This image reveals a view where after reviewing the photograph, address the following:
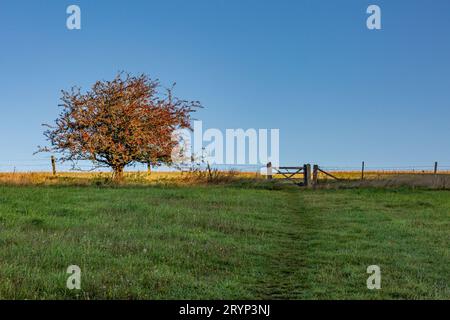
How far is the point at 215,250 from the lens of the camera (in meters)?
13.0

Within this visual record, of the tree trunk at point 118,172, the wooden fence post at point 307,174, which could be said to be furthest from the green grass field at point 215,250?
the tree trunk at point 118,172

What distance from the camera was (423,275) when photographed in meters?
11.1

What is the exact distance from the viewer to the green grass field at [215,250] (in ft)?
31.2

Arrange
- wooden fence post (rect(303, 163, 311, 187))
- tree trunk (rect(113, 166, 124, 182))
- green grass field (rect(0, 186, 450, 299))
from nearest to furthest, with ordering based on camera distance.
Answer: green grass field (rect(0, 186, 450, 299))
wooden fence post (rect(303, 163, 311, 187))
tree trunk (rect(113, 166, 124, 182))

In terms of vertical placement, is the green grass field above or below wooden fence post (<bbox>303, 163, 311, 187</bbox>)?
below

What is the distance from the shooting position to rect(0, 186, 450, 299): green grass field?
9523mm

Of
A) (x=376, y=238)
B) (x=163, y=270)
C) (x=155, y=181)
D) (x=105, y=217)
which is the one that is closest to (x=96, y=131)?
(x=155, y=181)

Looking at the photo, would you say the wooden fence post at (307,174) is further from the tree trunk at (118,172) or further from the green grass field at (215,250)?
the green grass field at (215,250)

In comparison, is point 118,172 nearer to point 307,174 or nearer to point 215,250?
point 307,174

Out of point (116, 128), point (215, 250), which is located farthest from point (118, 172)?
point (215, 250)

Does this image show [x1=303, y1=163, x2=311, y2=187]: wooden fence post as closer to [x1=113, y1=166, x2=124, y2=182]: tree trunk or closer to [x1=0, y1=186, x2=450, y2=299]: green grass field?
[x1=113, y1=166, x2=124, y2=182]: tree trunk

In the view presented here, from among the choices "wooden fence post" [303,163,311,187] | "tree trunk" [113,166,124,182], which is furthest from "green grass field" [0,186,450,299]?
"tree trunk" [113,166,124,182]

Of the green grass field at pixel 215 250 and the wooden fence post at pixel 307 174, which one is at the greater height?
the wooden fence post at pixel 307 174
